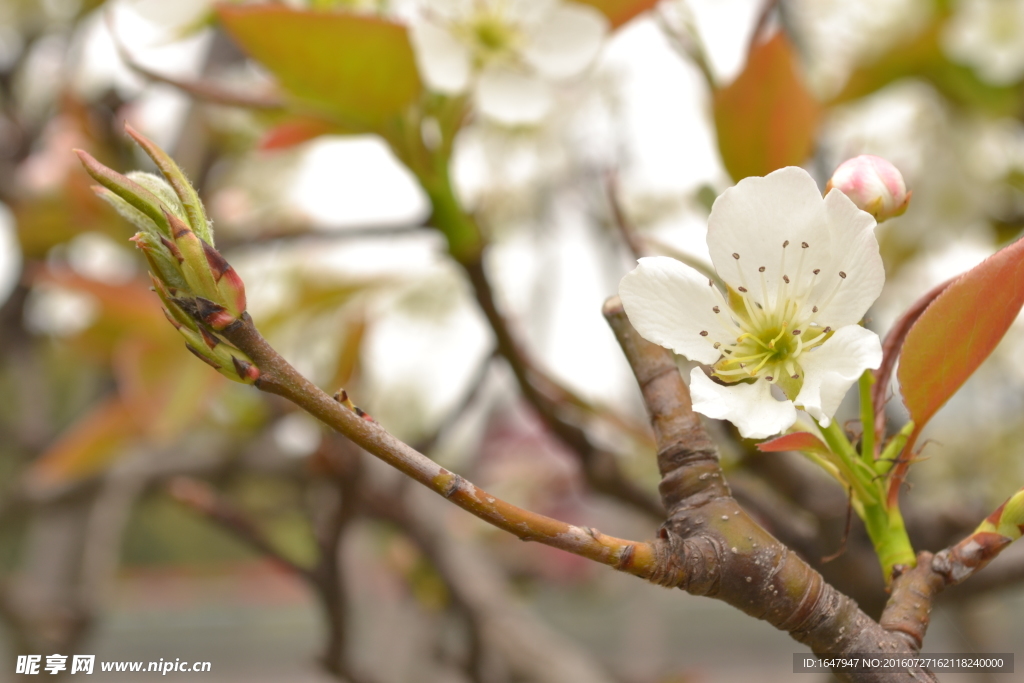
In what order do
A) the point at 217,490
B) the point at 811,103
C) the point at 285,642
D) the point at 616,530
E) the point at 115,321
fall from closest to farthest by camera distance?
the point at 811,103 → the point at 115,321 → the point at 217,490 → the point at 616,530 → the point at 285,642

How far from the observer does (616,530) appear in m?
1.58

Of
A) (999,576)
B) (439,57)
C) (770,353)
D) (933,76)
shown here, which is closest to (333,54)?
(439,57)

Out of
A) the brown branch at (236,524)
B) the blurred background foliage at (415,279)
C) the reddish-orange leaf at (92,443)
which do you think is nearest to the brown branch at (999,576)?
the blurred background foliage at (415,279)

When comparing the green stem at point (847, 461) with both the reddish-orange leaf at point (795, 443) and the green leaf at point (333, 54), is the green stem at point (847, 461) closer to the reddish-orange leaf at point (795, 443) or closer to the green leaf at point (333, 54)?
the reddish-orange leaf at point (795, 443)

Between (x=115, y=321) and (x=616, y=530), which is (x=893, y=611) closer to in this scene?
(x=115, y=321)

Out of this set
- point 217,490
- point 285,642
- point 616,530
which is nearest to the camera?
point 217,490

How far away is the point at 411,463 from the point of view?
184 mm

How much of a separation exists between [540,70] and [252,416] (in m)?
0.62

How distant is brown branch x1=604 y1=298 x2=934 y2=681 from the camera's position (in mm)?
210

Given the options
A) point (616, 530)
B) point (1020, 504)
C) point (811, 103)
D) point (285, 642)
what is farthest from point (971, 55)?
point (285, 642)

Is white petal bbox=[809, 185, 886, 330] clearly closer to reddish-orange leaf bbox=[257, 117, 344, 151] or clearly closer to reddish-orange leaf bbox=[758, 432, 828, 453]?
reddish-orange leaf bbox=[758, 432, 828, 453]

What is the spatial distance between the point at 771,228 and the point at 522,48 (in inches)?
11.6

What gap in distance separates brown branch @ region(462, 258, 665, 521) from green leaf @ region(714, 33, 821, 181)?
0.51 ft

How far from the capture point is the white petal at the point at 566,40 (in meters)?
0.46
